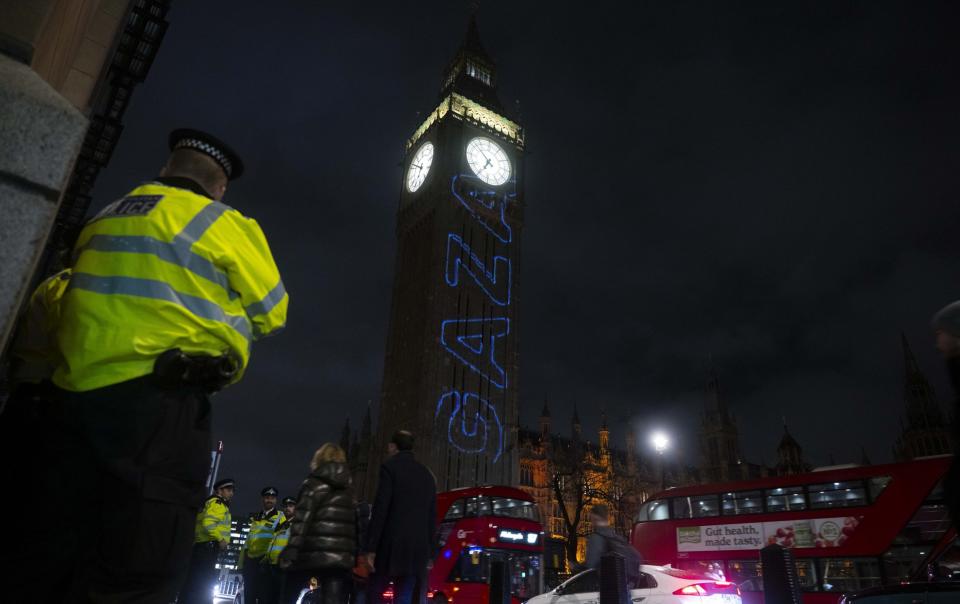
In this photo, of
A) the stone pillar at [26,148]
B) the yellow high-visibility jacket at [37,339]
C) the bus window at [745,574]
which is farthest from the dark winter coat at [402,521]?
the bus window at [745,574]

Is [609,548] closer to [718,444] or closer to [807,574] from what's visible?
[807,574]

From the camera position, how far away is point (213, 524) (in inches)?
287

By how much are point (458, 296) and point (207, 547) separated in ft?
142

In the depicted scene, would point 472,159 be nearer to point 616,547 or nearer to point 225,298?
point 616,547

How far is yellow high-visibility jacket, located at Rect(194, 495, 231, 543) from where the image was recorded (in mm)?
7203

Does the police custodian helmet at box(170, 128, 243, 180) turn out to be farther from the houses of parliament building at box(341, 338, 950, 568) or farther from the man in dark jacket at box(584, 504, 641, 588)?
the houses of parliament building at box(341, 338, 950, 568)

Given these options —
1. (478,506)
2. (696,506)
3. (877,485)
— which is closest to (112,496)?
(478,506)

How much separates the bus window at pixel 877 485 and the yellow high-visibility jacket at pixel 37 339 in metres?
16.3

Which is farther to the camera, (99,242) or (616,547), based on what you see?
(616,547)

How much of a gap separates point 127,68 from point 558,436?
71.8 meters

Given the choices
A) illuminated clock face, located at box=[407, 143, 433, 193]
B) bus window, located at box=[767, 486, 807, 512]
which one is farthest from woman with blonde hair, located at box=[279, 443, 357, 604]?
illuminated clock face, located at box=[407, 143, 433, 193]

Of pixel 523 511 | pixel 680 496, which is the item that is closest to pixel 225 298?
pixel 523 511

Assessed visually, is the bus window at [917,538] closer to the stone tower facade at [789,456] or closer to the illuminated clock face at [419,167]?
the illuminated clock face at [419,167]

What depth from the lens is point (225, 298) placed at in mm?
2115
